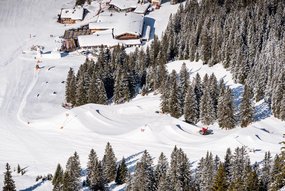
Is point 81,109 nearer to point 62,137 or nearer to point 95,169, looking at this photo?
point 62,137

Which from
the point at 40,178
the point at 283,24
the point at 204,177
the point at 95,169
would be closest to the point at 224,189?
the point at 204,177

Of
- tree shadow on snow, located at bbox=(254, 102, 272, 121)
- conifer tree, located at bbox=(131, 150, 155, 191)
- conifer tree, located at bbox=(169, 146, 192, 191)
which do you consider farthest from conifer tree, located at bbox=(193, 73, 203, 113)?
conifer tree, located at bbox=(131, 150, 155, 191)

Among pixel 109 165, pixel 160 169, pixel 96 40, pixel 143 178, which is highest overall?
pixel 96 40

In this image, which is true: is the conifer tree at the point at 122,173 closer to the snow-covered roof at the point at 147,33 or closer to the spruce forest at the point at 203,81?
the spruce forest at the point at 203,81

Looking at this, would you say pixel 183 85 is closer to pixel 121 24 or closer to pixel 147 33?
pixel 147 33

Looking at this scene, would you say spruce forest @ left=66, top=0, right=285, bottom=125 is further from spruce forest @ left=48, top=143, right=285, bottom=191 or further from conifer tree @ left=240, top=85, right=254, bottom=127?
spruce forest @ left=48, top=143, right=285, bottom=191

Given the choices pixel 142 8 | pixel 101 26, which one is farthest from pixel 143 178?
pixel 142 8

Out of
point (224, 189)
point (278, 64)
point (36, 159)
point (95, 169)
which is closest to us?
point (224, 189)
